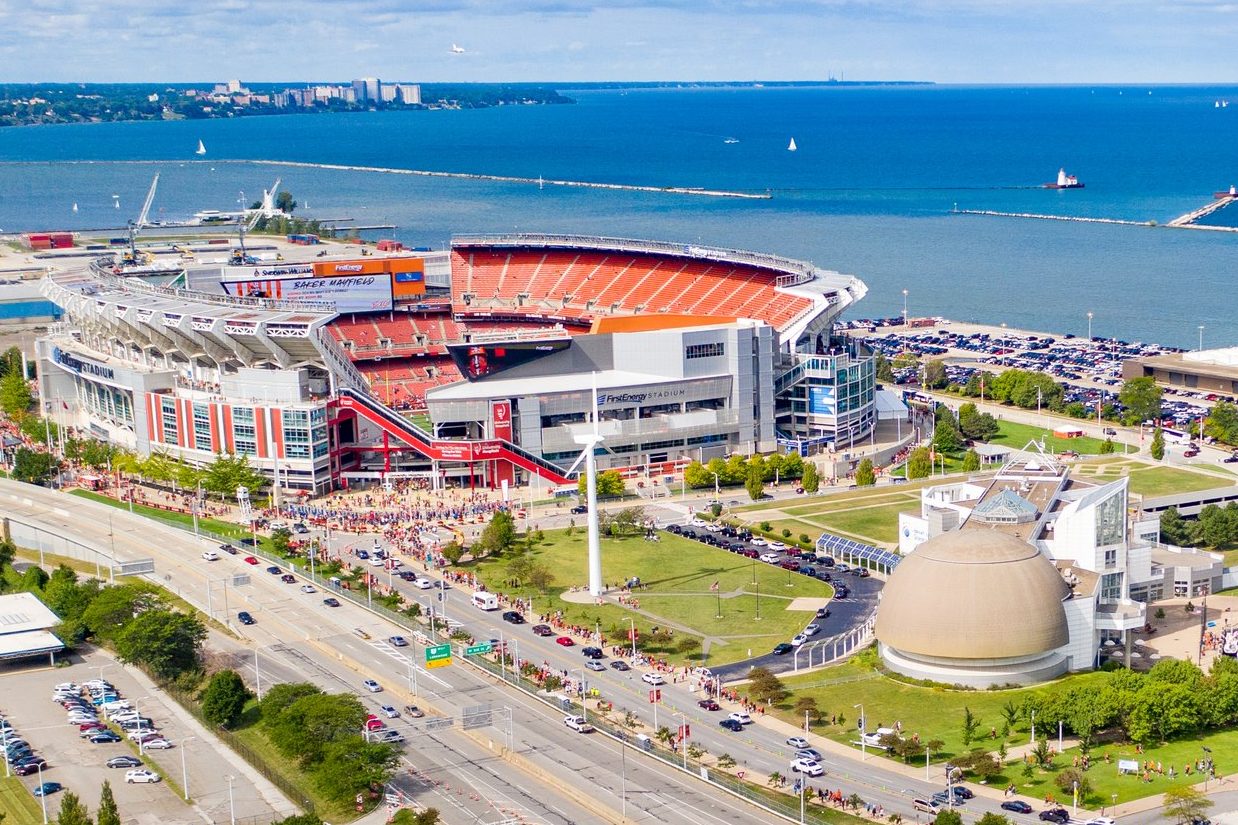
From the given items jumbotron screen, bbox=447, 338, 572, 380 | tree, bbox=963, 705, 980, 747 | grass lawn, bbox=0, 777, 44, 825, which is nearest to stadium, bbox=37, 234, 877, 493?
jumbotron screen, bbox=447, 338, 572, 380

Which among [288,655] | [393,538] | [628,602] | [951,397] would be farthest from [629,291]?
[288,655]

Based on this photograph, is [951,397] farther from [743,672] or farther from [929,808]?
[929,808]

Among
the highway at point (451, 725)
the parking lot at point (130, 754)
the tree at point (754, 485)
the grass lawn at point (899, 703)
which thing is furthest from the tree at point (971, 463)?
the parking lot at point (130, 754)

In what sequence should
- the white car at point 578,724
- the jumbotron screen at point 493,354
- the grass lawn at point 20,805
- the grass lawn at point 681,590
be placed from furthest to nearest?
the jumbotron screen at point 493,354 < the grass lawn at point 681,590 < the white car at point 578,724 < the grass lawn at point 20,805

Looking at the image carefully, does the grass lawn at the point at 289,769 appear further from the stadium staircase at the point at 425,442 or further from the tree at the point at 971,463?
the tree at the point at 971,463

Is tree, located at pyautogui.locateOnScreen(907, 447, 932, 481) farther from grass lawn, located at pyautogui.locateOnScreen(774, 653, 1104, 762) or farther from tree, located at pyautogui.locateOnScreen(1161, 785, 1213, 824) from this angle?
tree, located at pyautogui.locateOnScreen(1161, 785, 1213, 824)

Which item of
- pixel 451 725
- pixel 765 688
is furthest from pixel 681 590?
pixel 451 725

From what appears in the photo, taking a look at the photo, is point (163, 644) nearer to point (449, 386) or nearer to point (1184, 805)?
point (449, 386)
